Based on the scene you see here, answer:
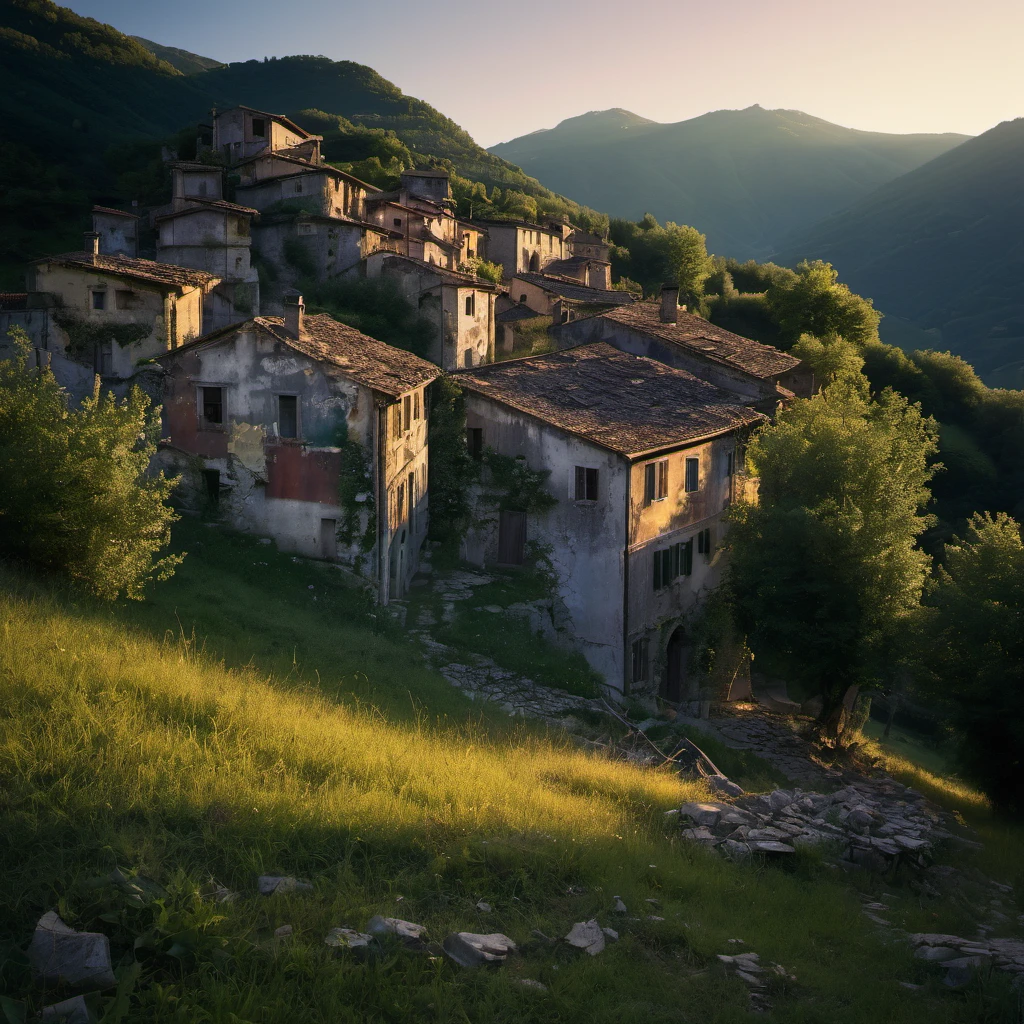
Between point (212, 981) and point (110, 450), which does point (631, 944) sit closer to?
point (212, 981)

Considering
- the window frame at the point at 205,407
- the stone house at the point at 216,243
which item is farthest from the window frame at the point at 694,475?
the stone house at the point at 216,243

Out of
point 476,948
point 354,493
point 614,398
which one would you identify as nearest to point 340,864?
point 476,948

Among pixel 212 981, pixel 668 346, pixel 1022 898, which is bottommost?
pixel 1022 898

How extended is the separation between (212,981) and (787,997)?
5527mm

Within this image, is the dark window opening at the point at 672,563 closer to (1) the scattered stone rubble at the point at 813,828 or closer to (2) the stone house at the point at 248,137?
(1) the scattered stone rubble at the point at 813,828

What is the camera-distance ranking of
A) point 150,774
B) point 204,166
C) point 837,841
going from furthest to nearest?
point 204,166, point 837,841, point 150,774

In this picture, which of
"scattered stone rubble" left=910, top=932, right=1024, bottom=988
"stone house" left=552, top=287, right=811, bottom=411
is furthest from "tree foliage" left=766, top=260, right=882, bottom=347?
"scattered stone rubble" left=910, top=932, right=1024, bottom=988

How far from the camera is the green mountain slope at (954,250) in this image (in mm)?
111875

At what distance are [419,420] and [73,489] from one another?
41.5 feet

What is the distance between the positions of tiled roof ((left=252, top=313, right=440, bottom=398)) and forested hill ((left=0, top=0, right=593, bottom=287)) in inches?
1242

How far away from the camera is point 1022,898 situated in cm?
1600

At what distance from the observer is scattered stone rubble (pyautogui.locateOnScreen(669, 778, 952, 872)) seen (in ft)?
43.0

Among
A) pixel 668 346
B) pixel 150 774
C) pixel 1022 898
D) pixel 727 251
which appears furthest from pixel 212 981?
pixel 727 251

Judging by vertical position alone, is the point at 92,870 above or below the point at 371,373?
below
